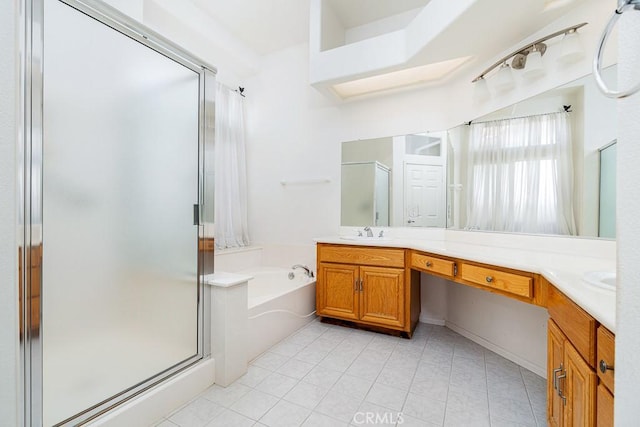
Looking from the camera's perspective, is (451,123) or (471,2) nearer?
(471,2)

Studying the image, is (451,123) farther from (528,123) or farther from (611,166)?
(611,166)

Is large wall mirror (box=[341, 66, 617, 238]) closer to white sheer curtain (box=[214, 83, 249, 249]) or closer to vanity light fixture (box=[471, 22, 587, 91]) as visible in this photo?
vanity light fixture (box=[471, 22, 587, 91])

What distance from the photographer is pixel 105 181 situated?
1.23 m

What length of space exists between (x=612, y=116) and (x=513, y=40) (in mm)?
876

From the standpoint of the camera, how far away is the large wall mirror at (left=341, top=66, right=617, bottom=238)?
151 cm

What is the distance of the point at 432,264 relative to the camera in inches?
80.7

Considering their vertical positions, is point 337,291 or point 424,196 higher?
point 424,196

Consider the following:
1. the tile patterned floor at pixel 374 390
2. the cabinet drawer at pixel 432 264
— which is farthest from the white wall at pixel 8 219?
the cabinet drawer at pixel 432 264

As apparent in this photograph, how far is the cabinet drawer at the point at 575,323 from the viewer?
0.79 meters

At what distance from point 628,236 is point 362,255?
1.98 metres

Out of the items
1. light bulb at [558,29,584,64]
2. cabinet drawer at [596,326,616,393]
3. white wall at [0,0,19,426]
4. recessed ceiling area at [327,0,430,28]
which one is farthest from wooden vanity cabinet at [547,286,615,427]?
recessed ceiling area at [327,0,430,28]

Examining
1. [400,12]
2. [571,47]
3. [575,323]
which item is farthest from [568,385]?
[400,12]

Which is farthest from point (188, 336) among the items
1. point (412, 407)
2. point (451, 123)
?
point (451, 123)

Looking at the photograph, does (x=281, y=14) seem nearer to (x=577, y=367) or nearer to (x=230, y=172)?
(x=230, y=172)
